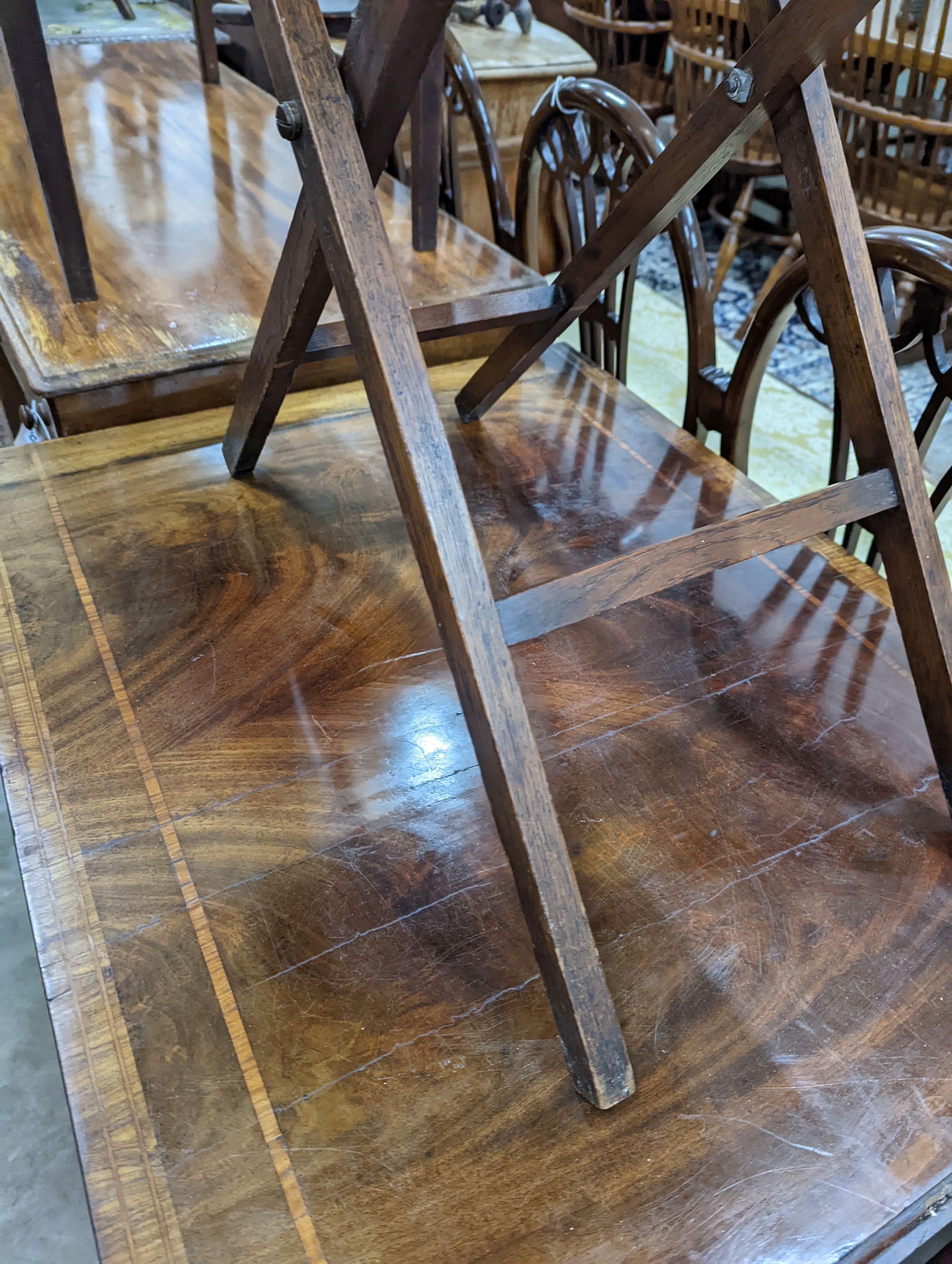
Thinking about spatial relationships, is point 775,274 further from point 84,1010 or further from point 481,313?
point 84,1010

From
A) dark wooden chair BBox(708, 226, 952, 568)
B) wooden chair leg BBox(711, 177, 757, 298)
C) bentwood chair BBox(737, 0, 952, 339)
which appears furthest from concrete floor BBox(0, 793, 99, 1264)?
wooden chair leg BBox(711, 177, 757, 298)

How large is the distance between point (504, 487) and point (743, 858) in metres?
0.61

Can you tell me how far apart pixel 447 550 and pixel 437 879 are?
304 mm

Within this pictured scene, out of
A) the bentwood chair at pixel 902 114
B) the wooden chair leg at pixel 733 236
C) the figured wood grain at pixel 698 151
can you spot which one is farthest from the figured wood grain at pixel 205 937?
the wooden chair leg at pixel 733 236

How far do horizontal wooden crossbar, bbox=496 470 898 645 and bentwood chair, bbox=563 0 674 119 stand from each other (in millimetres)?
3158

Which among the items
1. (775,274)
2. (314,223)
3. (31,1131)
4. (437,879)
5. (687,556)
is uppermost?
(314,223)

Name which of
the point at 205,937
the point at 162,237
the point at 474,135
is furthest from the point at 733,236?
the point at 205,937

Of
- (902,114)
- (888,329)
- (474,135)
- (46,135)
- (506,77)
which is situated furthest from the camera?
(506,77)

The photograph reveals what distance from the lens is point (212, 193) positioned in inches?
70.6

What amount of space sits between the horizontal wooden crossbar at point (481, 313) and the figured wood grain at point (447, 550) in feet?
1.18

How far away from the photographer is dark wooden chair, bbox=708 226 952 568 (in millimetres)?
1031

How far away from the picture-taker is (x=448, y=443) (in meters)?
0.86

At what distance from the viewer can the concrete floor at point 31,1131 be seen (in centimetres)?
123

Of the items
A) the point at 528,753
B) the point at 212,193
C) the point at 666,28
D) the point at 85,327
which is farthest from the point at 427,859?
the point at 666,28
